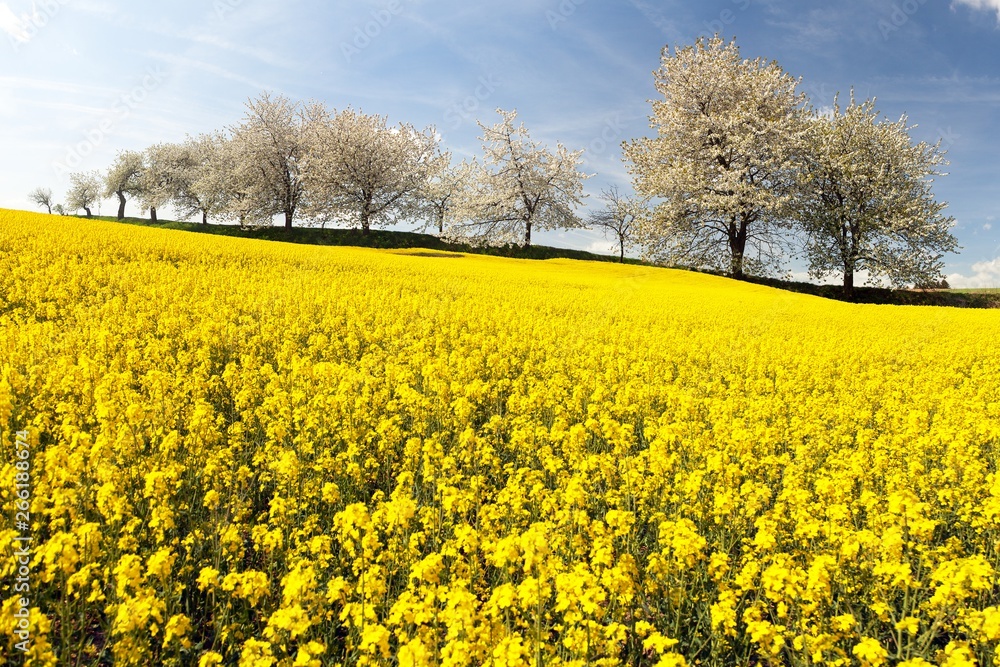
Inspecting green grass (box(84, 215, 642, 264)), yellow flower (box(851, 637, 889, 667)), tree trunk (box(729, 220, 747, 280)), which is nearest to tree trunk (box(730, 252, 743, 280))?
tree trunk (box(729, 220, 747, 280))

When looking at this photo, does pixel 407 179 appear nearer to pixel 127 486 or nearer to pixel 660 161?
pixel 660 161

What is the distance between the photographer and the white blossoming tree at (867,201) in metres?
40.8

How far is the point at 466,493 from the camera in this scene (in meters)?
4.46

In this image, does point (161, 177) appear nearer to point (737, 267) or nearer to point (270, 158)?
point (270, 158)

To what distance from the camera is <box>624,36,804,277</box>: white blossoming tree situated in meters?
39.9

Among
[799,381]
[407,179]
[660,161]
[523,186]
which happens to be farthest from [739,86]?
[799,381]

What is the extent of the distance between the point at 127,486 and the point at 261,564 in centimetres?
155

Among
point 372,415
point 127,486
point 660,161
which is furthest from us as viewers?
point 660,161

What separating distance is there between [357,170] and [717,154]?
34.4m

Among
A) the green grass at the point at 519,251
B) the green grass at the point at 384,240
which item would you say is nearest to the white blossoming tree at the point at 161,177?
the green grass at the point at 519,251

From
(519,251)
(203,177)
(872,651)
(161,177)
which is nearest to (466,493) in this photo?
(872,651)

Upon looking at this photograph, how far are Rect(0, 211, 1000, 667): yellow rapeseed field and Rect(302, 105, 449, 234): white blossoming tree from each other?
42686mm

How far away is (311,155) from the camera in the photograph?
2173 inches

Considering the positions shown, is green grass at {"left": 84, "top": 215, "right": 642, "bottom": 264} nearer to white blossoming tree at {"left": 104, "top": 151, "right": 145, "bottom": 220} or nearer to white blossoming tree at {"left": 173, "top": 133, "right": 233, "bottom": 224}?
white blossoming tree at {"left": 173, "top": 133, "right": 233, "bottom": 224}
